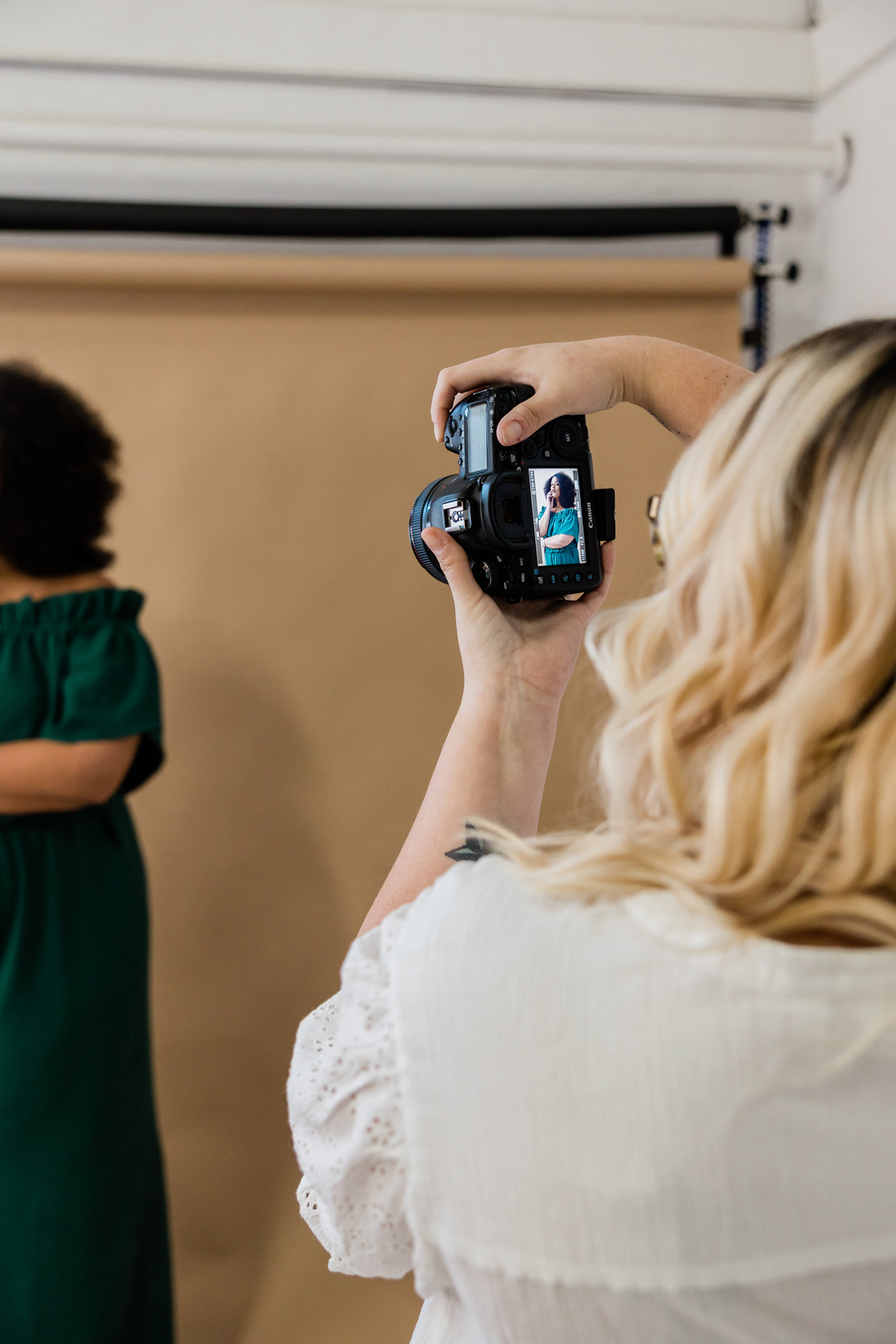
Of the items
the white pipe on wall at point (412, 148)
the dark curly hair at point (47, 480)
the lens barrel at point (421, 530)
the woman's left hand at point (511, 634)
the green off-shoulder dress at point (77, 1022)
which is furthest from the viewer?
the white pipe on wall at point (412, 148)

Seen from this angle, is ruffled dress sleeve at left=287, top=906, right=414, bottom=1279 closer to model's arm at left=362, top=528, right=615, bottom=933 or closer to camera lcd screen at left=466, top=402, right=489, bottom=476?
model's arm at left=362, top=528, right=615, bottom=933

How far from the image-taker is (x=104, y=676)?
129cm

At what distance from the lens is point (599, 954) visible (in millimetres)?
364

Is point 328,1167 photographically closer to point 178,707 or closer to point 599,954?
point 599,954

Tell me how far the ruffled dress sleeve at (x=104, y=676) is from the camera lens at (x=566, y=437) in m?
0.78

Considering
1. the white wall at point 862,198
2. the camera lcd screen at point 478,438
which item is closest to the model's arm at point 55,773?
the camera lcd screen at point 478,438

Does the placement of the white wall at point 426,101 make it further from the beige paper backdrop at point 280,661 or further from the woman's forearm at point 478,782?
the woman's forearm at point 478,782

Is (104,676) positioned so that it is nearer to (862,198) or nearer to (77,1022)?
(77,1022)

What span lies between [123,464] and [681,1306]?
151 centimetres

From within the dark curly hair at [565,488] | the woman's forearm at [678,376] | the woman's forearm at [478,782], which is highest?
the woman's forearm at [678,376]

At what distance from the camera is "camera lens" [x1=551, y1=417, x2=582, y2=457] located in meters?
0.77

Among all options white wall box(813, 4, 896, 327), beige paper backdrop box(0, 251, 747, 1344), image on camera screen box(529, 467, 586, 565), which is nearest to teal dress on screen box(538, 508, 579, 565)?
image on camera screen box(529, 467, 586, 565)

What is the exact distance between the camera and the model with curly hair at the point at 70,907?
47.4 inches

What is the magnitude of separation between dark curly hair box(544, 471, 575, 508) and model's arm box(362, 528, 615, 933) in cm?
7
